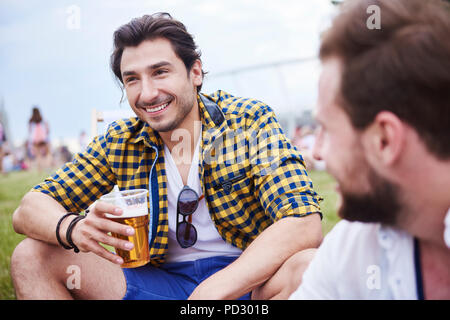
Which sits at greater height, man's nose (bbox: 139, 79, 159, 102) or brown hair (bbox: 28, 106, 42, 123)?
brown hair (bbox: 28, 106, 42, 123)

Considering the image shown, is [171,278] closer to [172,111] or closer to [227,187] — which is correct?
[227,187]

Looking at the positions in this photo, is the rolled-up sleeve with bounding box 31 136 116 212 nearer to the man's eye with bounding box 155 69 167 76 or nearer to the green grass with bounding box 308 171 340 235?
the man's eye with bounding box 155 69 167 76

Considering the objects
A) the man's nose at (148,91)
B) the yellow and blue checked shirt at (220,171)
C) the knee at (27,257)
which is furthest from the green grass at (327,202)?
the knee at (27,257)

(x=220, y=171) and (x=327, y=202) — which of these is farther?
(x=327, y=202)

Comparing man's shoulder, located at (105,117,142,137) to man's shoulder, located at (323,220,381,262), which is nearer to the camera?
man's shoulder, located at (323,220,381,262)

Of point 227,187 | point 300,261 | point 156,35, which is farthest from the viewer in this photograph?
point 156,35

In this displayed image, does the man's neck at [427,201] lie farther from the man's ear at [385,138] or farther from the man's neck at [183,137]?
the man's neck at [183,137]

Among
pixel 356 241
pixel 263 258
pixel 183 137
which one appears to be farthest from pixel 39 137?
pixel 356 241

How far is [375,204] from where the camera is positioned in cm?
110

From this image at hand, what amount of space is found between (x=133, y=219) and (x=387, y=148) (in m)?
1.03

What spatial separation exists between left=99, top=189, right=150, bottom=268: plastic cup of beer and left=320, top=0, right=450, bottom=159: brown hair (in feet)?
3.13

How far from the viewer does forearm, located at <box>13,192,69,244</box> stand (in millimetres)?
1881

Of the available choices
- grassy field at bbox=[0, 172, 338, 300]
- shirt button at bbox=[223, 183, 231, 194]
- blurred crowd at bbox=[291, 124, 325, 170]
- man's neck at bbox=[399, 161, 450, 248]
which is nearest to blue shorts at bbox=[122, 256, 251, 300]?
shirt button at bbox=[223, 183, 231, 194]

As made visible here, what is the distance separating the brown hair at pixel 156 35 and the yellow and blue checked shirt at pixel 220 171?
0.95ft
